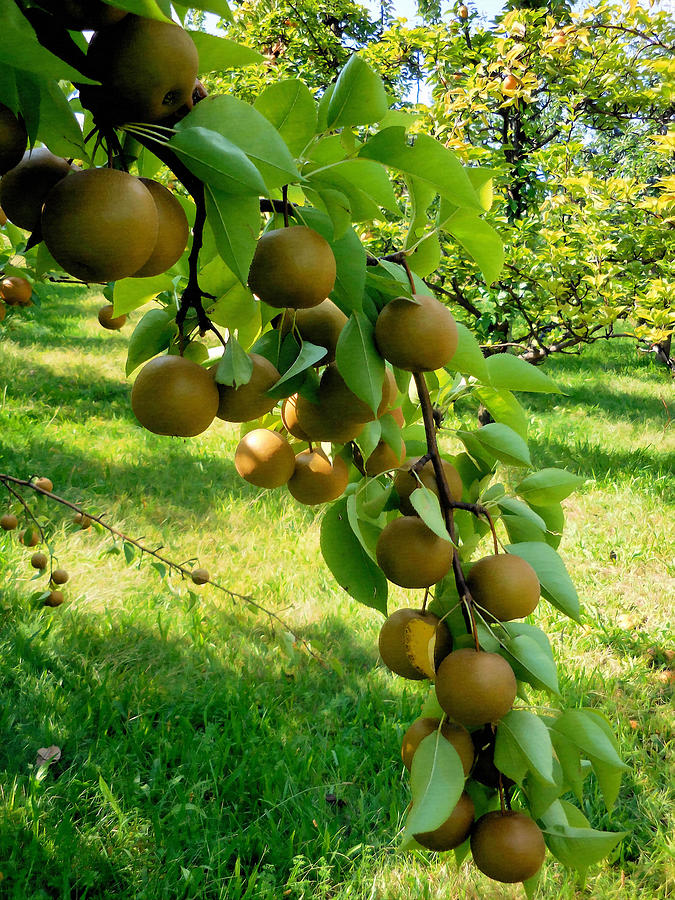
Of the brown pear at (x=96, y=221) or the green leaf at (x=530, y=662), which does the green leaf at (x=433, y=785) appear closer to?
the green leaf at (x=530, y=662)

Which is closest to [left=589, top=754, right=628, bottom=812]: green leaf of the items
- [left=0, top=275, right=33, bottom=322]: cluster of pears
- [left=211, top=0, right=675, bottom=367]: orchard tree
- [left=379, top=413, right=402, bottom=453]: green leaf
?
[left=379, top=413, right=402, bottom=453]: green leaf

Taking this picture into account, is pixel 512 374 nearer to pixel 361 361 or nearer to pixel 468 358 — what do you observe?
pixel 468 358

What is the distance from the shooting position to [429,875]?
149 cm

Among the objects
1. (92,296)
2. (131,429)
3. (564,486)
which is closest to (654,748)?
(564,486)

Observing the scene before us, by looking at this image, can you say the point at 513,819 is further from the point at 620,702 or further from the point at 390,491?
the point at 620,702

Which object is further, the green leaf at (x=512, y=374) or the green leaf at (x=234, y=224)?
the green leaf at (x=512, y=374)

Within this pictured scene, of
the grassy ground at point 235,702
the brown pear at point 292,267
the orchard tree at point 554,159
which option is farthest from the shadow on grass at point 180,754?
the orchard tree at point 554,159

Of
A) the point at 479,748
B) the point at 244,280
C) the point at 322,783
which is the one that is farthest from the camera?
the point at 322,783

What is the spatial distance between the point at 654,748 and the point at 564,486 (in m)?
1.60

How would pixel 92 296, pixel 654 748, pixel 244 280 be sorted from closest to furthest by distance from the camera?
pixel 244 280
pixel 654 748
pixel 92 296

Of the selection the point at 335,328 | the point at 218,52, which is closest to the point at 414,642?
the point at 335,328

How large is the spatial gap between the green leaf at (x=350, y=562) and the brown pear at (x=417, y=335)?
0.74 ft

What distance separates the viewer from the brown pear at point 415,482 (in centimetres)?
65

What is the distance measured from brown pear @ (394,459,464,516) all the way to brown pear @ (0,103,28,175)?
1.31ft
